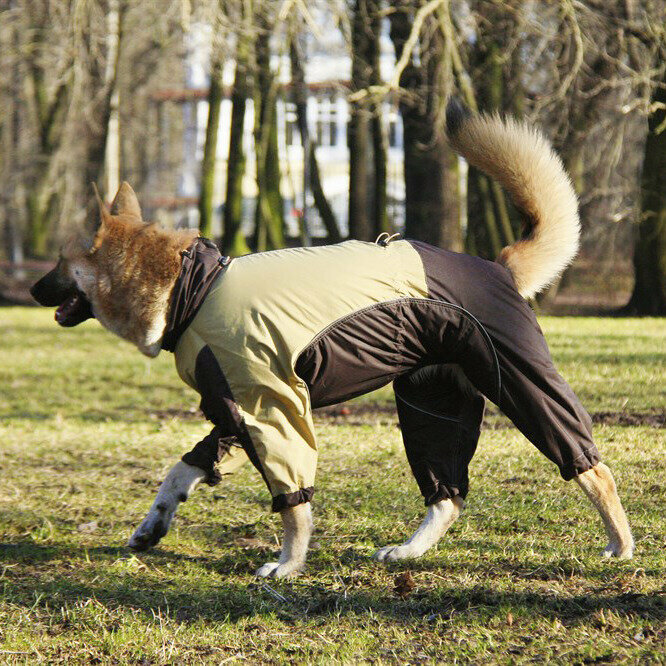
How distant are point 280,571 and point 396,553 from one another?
1.76ft

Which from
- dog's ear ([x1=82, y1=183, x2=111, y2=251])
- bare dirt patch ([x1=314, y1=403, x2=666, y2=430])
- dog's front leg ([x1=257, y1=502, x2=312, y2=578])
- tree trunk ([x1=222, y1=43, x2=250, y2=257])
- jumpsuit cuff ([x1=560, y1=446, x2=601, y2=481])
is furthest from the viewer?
tree trunk ([x1=222, y1=43, x2=250, y2=257])

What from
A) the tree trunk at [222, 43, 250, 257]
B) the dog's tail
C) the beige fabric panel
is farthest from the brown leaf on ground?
the tree trunk at [222, 43, 250, 257]

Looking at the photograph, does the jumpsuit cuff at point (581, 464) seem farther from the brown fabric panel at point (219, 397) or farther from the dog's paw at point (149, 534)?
the dog's paw at point (149, 534)

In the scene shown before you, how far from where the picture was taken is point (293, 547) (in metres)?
4.08

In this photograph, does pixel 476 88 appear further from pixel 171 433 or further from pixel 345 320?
pixel 345 320

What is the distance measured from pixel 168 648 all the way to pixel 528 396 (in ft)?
5.47

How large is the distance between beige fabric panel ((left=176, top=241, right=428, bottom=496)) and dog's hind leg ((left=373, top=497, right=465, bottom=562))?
0.59 m

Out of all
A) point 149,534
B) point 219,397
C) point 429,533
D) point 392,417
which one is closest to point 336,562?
point 429,533

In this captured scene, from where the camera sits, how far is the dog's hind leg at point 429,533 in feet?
14.1

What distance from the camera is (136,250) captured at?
13.7ft

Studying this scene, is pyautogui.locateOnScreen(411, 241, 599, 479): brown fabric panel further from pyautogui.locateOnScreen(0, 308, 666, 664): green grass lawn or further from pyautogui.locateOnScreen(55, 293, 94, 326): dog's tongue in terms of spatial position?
pyautogui.locateOnScreen(55, 293, 94, 326): dog's tongue

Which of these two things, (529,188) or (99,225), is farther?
(99,225)

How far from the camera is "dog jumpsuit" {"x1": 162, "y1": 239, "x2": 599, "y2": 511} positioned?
3.85 m

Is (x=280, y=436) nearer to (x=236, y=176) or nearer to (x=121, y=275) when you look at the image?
(x=121, y=275)
